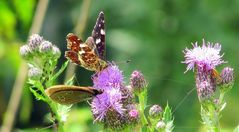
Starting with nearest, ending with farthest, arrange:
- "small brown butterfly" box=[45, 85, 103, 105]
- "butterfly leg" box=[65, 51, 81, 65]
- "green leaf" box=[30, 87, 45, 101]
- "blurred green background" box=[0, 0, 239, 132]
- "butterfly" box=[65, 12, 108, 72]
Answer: "small brown butterfly" box=[45, 85, 103, 105], "green leaf" box=[30, 87, 45, 101], "butterfly" box=[65, 12, 108, 72], "butterfly leg" box=[65, 51, 81, 65], "blurred green background" box=[0, 0, 239, 132]

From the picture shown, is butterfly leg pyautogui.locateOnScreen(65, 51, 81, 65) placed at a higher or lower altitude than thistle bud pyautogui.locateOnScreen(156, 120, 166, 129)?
higher

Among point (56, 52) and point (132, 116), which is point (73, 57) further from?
point (132, 116)

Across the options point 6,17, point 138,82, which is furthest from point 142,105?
point 6,17

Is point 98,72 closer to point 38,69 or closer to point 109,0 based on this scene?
point 38,69

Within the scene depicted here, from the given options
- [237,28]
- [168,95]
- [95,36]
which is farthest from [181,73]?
[95,36]

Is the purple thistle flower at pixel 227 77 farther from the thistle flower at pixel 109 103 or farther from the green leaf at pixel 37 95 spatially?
the green leaf at pixel 37 95

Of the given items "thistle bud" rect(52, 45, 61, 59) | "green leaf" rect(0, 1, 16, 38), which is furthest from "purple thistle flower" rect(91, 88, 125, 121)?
"green leaf" rect(0, 1, 16, 38)

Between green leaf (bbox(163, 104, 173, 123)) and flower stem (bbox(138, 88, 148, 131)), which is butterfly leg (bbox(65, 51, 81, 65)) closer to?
flower stem (bbox(138, 88, 148, 131))
